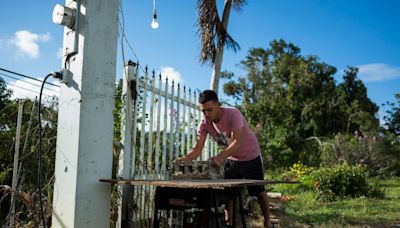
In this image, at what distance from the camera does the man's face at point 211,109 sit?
3386mm

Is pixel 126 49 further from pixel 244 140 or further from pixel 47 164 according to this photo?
pixel 47 164

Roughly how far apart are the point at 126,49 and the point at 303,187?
708cm

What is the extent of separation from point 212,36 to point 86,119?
15.2 feet

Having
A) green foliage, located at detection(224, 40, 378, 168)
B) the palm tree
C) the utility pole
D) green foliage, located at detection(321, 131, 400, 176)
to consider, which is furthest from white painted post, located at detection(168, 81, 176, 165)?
green foliage, located at detection(224, 40, 378, 168)

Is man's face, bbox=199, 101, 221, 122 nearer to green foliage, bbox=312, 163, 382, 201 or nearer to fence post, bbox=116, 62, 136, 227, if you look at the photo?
fence post, bbox=116, 62, 136, 227

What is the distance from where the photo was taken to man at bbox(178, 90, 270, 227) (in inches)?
134

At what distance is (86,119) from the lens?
2.92 meters

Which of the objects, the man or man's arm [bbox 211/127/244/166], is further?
the man

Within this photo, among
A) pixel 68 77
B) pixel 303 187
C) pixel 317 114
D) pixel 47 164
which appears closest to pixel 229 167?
pixel 68 77

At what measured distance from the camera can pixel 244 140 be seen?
3857 mm

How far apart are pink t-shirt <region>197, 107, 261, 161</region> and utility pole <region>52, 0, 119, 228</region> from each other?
1.09 m

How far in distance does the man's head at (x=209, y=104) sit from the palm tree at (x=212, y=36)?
343 centimetres

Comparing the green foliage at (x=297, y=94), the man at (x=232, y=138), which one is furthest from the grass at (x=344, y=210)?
the green foliage at (x=297, y=94)

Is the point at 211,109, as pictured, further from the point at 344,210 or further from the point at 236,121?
the point at 344,210
